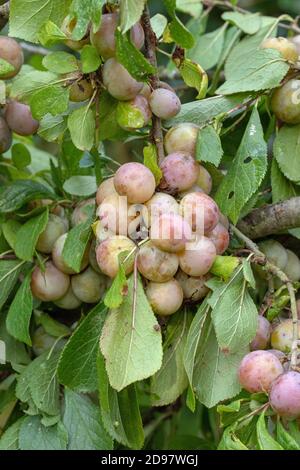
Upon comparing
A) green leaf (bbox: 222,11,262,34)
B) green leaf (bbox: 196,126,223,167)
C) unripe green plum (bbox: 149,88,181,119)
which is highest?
unripe green plum (bbox: 149,88,181,119)

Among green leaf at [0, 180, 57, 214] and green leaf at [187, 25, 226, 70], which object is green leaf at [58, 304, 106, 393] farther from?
green leaf at [187, 25, 226, 70]

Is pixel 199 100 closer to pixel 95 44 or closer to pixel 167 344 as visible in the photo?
pixel 95 44

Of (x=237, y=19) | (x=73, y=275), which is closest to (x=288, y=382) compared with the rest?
(x=73, y=275)

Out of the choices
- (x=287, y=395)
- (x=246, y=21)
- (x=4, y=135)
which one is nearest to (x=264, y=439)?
(x=287, y=395)

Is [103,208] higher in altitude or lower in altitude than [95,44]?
lower

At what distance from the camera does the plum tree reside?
30.6 inches

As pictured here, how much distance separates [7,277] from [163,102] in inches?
10.7

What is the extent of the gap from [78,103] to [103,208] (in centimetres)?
16

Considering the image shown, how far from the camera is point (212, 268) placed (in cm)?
79

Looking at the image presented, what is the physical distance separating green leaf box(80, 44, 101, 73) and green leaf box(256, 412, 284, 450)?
359 mm

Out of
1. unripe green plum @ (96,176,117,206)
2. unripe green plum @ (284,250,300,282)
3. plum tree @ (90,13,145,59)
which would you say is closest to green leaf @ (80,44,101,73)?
plum tree @ (90,13,145,59)

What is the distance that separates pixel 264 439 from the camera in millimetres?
670

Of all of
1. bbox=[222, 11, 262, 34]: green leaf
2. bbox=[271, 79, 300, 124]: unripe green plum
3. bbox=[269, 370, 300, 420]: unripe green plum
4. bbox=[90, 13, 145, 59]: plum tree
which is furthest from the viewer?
bbox=[222, 11, 262, 34]: green leaf

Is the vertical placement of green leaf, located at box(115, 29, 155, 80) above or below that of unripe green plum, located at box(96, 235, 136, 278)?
above
